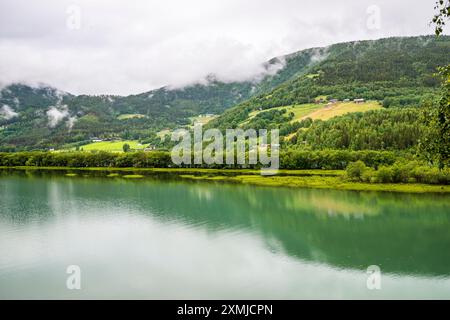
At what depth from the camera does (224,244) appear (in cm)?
3403

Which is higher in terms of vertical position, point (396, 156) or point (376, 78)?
point (376, 78)

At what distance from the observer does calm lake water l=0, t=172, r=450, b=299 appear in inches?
955

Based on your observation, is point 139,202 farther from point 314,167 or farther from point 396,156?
point 396,156

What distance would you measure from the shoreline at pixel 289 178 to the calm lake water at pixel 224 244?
543 centimetres

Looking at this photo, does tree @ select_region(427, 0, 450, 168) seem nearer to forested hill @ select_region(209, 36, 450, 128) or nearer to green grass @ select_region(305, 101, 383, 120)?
green grass @ select_region(305, 101, 383, 120)

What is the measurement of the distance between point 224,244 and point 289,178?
143 feet

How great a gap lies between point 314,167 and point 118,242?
6053cm

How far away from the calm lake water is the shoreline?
543cm

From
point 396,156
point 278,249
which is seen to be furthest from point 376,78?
point 278,249

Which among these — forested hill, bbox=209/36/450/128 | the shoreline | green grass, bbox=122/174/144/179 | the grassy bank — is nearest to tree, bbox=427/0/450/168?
the shoreline

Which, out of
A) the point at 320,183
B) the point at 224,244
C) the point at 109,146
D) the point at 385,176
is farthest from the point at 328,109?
the point at 224,244

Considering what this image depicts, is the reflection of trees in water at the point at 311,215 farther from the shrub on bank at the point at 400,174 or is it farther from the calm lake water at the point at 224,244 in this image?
the shrub on bank at the point at 400,174

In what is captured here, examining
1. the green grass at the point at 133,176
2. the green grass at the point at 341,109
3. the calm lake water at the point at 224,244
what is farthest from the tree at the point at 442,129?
the green grass at the point at 341,109

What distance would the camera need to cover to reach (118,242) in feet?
113
